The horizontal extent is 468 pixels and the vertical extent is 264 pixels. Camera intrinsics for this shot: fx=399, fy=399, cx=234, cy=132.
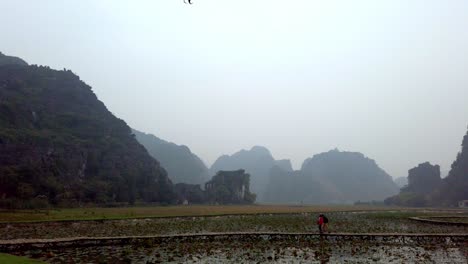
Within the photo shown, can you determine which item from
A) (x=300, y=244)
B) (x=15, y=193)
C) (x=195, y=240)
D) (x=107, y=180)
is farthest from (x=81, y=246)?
(x=107, y=180)

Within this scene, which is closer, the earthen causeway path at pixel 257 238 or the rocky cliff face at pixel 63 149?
the earthen causeway path at pixel 257 238

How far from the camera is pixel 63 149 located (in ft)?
280

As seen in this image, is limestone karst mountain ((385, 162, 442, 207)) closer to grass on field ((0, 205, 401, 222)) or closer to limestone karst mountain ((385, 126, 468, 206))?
limestone karst mountain ((385, 126, 468, 206))

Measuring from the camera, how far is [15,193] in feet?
202

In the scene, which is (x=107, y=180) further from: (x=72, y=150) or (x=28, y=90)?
(x=28, y=90)

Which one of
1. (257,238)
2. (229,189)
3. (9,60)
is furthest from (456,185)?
(9,60)

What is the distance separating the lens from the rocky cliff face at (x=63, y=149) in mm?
67938

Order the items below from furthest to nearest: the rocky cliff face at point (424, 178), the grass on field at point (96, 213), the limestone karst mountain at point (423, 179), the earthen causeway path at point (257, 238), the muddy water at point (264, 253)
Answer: the rocky cliff face at point (424, 178), the limestone karst mountain at point (423, 179), the grass on field at point (96, 213), the earthen causeway path at point (257, 238), the muddy water at point (264, 253)

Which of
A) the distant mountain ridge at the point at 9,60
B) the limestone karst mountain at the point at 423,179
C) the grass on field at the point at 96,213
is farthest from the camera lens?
the limestone karst mountain at the point at 423,179

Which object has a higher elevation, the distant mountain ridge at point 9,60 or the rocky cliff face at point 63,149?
the distant mountain ridge at point 9,60

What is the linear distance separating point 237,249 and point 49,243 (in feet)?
31.6

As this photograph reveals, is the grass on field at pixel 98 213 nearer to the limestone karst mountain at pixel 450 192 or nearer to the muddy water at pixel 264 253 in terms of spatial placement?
the muddy water at pixel 264 253

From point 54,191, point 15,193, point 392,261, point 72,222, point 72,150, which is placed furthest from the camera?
point 72,150

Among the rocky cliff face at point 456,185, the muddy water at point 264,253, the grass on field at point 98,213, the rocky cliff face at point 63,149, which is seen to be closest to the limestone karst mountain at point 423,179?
the rocky cliff face at point 456,185
